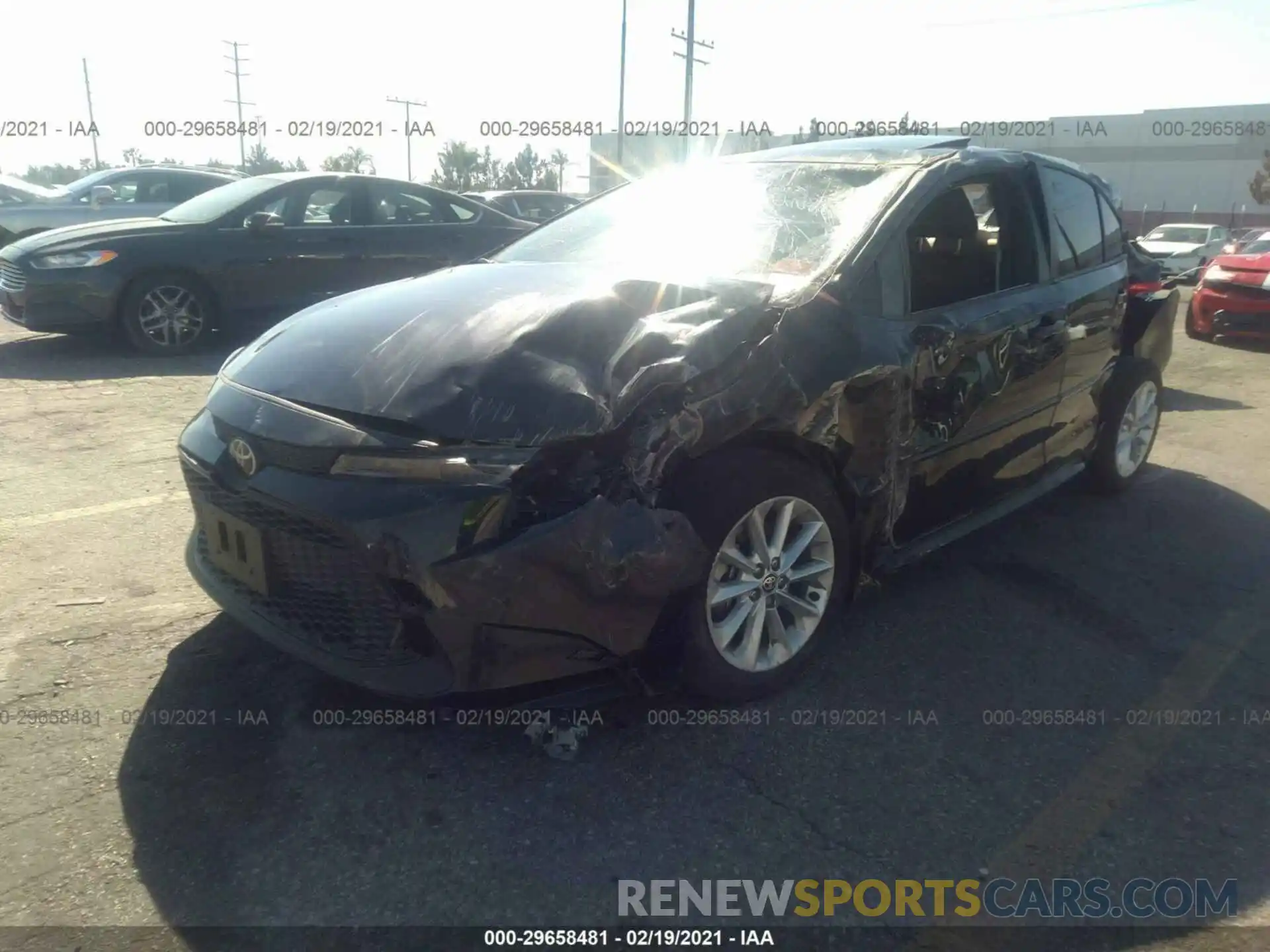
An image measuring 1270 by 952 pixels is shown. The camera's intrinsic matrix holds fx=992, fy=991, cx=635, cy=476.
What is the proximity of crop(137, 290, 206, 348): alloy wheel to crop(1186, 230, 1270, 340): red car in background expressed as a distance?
9.93 m

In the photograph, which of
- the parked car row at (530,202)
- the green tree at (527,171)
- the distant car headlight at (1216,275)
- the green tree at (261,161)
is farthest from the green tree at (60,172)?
the distant car headlight at (1216,275)

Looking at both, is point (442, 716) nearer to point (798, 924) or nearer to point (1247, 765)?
point (798, 924)

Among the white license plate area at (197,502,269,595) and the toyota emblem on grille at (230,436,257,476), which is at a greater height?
the toyota emblem on grille at (230,436,257,476)

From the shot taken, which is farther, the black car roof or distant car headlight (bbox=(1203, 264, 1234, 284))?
distant car headlight (bbox=(1203, 264, 1234, 284))

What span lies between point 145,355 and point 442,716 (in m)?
6.31

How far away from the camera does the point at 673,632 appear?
8.96 feet

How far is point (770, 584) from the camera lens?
2.92 metres

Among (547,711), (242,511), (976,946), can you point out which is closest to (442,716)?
(547,711)

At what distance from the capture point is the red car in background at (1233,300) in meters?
10.1

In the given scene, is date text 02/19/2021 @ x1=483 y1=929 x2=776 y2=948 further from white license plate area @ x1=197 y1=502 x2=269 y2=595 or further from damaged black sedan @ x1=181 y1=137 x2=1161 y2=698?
white license plate area @ x1=197 y1=502 x2=269 y2=595

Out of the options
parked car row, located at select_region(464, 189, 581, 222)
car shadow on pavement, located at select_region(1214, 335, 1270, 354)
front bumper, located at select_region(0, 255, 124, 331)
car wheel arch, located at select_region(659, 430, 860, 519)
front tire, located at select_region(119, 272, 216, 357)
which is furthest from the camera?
parked car row, located at select_region(464, 189, 581, 222)

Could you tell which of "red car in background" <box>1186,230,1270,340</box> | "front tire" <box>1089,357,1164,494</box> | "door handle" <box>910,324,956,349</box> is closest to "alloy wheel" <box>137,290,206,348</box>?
"door handle" <box>910,324,956,349</box>

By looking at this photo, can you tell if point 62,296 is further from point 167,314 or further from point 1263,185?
point 1263,185

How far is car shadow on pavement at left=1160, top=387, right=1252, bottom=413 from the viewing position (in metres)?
7.44
